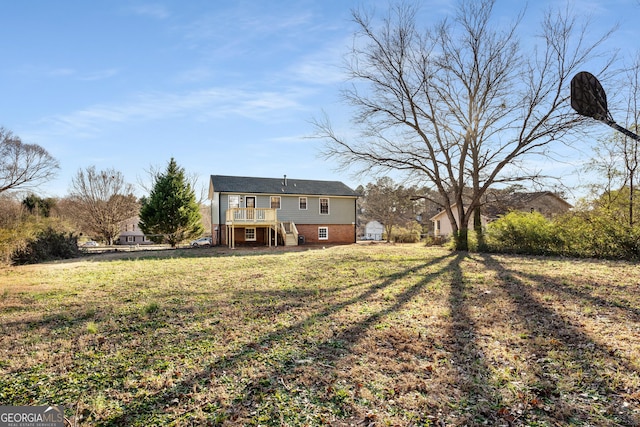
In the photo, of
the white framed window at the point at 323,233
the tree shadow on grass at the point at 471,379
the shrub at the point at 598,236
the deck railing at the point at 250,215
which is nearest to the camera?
the tree shadow on grass at the point at 471,379

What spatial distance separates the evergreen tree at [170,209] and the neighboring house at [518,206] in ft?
71.3

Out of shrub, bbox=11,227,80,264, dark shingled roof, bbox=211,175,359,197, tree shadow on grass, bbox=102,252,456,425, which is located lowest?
tree shadow on grass, bbox=102,252,456,425

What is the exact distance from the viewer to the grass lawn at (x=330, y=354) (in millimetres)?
2797

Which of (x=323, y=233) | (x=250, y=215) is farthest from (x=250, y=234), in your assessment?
(x=323, y=233)

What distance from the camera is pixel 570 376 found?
131 inches

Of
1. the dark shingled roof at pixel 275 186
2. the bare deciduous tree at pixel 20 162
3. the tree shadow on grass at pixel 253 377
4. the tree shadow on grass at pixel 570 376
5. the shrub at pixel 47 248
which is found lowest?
the tree shadow on grass at pixel 570 376

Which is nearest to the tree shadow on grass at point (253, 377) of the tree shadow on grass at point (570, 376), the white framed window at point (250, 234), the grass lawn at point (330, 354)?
the grass lawn at point (330, 354)

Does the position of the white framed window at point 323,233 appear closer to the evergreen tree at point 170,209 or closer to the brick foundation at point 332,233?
the brick foundation at point 332,233

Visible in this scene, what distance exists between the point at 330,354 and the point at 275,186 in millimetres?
22544

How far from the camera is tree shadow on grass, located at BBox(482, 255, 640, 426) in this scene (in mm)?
2709

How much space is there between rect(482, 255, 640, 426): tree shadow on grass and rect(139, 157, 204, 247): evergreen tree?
25247 mm

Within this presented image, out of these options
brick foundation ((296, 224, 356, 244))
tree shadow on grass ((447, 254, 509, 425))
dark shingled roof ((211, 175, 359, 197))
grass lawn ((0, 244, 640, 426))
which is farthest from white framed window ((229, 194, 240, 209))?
tree shadow on grass ((447, 254, 509, 425))

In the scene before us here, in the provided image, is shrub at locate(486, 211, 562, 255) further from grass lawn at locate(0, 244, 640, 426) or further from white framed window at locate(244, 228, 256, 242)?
white framed window at locate(244, 228, 256, 242)

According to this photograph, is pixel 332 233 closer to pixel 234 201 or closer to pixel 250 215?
pixel 250 215
